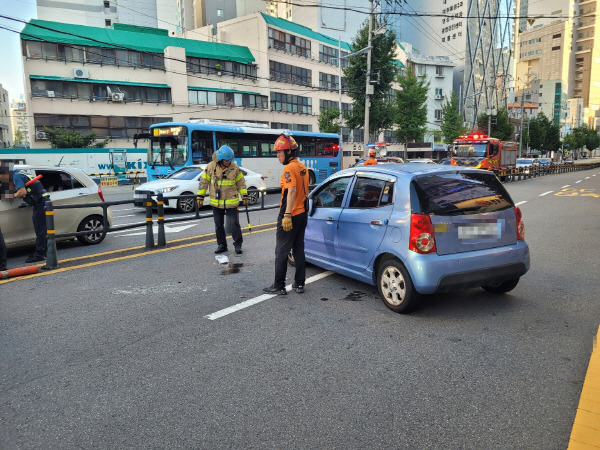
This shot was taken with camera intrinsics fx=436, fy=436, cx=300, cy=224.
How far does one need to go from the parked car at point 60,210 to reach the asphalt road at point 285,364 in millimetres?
1830

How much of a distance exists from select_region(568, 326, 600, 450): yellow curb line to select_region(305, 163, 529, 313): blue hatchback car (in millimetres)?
1410

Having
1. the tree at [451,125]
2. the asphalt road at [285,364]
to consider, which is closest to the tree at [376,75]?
the tree at [451,125]

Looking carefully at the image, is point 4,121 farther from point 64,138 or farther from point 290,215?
point 290,215

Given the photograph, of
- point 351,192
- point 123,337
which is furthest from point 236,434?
point 351,192

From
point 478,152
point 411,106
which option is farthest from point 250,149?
point 411,106

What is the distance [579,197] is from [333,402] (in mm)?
18556

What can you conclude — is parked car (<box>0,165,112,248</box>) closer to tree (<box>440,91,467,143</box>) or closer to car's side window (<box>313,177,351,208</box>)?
car's side window (<box>313,177,351,208</box>)

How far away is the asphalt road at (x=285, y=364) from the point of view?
270 cm

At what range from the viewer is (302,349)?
3.84 m

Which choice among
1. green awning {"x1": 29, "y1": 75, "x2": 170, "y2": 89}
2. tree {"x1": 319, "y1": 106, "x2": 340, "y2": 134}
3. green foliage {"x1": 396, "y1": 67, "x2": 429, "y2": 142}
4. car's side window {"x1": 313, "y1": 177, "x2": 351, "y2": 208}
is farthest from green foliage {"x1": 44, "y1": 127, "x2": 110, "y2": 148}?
car's side window {"x1": 313, "y1": 177, "x2": 351, "y2": 208}

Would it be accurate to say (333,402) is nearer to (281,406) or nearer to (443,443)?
(281,406)

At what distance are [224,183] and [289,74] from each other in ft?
145

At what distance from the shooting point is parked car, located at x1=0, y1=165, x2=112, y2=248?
24.0 feet

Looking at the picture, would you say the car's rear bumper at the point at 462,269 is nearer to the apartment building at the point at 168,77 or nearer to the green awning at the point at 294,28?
the apartment building at the point at 168,77
